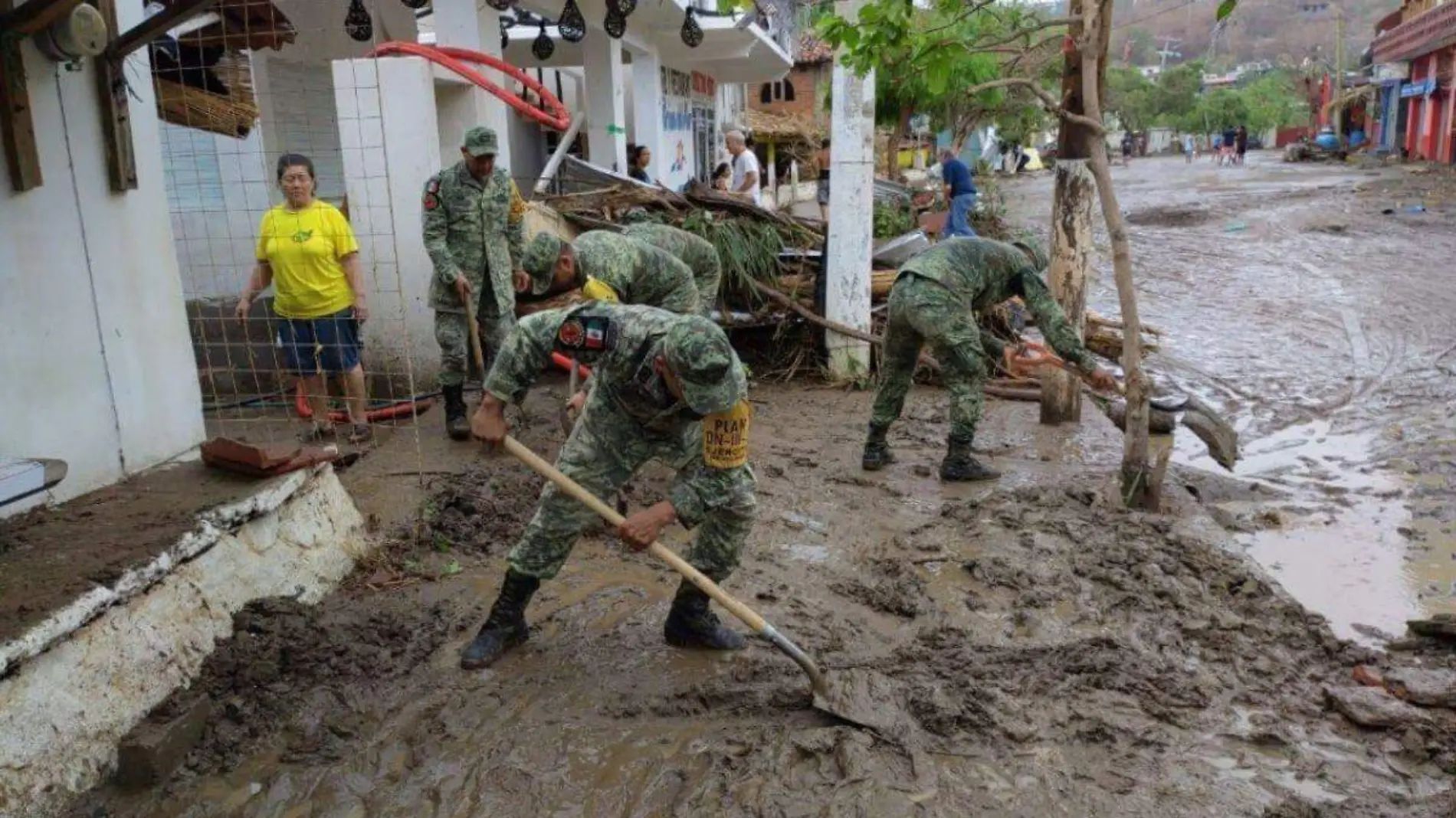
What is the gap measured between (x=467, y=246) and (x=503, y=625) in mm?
2918

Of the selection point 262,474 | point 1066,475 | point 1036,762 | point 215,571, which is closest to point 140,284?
point 262,474

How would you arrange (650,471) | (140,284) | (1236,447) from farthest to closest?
→ (1236,447) < (650,471) < (140,284)

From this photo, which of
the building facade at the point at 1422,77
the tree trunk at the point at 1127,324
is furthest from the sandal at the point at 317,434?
the building facade at the point at 1422,77

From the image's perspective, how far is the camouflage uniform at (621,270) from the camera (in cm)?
434

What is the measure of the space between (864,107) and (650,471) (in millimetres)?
3674

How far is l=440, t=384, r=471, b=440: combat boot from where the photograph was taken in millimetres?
5930

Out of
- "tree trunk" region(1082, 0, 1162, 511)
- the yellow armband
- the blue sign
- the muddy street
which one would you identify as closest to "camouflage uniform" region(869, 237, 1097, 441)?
"tree trunk" region(1082, 0, 1162, 511)

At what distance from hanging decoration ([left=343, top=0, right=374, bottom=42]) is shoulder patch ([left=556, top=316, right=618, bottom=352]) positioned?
15.9 ft

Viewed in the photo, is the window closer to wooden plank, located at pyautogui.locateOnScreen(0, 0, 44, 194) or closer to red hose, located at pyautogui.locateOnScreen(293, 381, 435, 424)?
red hose, located at pyautogui.locateOnScreen(293, 381, 435, 424)

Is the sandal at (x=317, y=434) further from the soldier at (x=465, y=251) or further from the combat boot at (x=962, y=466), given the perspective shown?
the combat boot at (x=962, y=466)

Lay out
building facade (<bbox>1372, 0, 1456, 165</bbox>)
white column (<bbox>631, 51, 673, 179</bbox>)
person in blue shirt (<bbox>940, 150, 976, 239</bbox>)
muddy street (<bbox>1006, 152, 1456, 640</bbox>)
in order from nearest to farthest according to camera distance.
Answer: muddy street (<bbox>1006, 152, 1456, 640</bbox>) < person in blue shirt (<bbox>940, 150, 976, 239</bbox>) < white column (<bbox>631, 51, 673, 179</bbox>) < building facade (<bbox>1372, 0, 1456, 165</bbox>)

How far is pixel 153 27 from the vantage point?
3.85 m

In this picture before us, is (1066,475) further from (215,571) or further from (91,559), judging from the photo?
(91,559)

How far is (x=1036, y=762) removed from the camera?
3.03 m
